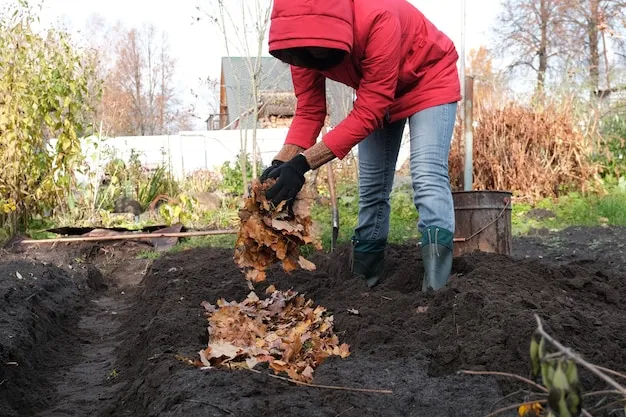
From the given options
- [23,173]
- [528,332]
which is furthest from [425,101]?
[23,173]

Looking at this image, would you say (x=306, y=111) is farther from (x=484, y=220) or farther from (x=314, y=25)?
(x=484, y=220)

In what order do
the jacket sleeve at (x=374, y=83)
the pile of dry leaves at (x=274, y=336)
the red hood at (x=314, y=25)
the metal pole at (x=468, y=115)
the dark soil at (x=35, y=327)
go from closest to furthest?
the pile of dry leaves at (x=274, y=336), the red hood at (x=314, y=25), the jacket sleeve at (x=374, y=83), the dark soil at (x=35, y=327), the metal pole at (x=468, y=115)

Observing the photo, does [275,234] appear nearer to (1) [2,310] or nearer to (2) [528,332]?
(2) [528,332]

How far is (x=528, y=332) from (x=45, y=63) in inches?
289

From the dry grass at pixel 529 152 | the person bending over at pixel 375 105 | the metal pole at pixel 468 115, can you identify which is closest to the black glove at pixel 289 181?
the person bending over at pixel 375 105

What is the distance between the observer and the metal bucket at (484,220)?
4855 millimetres

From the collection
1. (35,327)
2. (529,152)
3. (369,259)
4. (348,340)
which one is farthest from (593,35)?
(348,340)

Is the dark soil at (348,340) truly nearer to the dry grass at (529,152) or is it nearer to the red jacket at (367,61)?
the red jacket at (367,61)

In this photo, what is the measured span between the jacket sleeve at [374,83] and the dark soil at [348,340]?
0.81m

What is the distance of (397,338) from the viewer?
2.64 metres

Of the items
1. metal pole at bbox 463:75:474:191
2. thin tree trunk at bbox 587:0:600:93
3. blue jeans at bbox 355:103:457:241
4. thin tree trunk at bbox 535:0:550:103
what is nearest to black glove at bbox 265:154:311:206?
blue jeans at bbox 355:103:457:241

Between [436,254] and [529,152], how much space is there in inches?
272

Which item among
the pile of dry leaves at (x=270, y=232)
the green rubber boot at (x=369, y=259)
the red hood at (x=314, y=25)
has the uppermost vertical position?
the red hood at (x=314, y=25)

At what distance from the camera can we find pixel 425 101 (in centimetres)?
347
